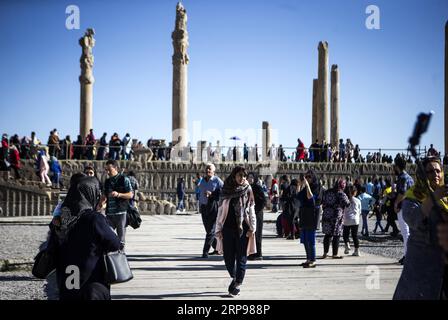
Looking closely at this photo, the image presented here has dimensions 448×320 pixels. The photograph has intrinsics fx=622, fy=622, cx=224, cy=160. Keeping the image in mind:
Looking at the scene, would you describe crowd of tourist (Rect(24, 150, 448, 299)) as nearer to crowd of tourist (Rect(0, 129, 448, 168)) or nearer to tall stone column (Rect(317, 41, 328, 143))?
crowd of tourist (Rect(0, 129, 448, 168))

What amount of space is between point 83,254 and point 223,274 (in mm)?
4932

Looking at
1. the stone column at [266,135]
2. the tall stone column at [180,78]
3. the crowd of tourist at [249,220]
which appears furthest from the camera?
the stone column at [266,135]

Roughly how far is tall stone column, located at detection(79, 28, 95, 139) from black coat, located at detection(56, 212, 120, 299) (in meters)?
29.3

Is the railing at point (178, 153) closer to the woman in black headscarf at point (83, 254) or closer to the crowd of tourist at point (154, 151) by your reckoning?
the crowd of tourist at point (154, 151)

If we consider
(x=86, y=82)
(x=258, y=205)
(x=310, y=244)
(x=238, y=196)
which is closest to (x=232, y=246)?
(x=238, y=196)

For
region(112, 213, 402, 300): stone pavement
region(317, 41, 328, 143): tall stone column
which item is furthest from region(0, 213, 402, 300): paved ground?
region(317, 41, 328, 143): tall stone column

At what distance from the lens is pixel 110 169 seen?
31.6ft

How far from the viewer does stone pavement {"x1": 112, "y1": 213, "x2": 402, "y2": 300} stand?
25.0 feet

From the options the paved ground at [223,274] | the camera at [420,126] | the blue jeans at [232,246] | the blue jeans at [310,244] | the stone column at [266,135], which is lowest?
the paved ground at [223,274]

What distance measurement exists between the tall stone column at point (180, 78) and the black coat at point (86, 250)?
27087 mm

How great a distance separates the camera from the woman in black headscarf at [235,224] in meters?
7.85

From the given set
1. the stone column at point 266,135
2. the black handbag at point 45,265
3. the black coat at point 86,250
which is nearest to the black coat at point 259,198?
the black coat at point 86,250
